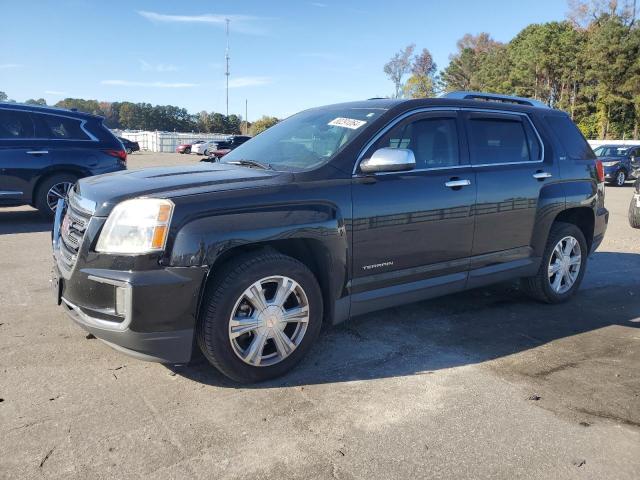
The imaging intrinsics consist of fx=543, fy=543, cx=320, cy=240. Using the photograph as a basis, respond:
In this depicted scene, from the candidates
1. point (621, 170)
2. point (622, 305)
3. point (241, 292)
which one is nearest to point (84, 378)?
point (241, 292)

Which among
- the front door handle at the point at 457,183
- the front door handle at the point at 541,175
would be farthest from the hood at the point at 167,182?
the front door handle at the point at 541,175

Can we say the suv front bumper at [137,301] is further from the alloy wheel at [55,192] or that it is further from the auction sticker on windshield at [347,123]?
the alloy wheel at [55,192]

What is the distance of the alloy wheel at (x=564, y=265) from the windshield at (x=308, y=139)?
2423 millimetres

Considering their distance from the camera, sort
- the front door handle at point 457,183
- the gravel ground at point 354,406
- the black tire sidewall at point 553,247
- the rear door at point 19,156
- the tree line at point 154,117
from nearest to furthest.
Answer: the gravel ground at point 354,406 → the front door handle at point 457,183 → the black tire sidewall at point 553,247 → the rear door at point 19,156 → the tree line at point 154,117

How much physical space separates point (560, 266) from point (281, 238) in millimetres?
3233

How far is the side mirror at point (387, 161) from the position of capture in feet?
12.0

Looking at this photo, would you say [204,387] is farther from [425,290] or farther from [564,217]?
[564,217]

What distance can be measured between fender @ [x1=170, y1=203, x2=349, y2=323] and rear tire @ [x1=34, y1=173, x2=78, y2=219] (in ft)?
21.5

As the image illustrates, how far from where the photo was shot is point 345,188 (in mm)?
3637

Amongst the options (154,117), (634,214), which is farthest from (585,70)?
(154,117)

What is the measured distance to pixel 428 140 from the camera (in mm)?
4270

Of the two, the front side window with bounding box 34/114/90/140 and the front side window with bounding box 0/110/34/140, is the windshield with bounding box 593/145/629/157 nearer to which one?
the front side window with bounding box 34/114/90/140

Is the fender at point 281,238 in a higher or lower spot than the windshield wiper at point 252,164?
lower

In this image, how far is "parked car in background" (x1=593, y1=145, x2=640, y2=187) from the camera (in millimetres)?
21984
